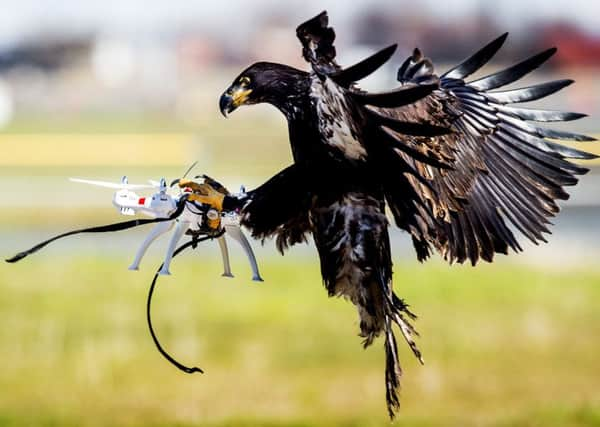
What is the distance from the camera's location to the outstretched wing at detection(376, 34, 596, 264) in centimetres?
334

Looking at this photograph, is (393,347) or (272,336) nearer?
(393,347)

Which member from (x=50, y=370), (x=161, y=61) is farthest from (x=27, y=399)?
(x=161, y=61)

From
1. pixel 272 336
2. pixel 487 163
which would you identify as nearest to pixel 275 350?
pixel 272 336

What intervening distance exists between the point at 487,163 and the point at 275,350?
7302 mm

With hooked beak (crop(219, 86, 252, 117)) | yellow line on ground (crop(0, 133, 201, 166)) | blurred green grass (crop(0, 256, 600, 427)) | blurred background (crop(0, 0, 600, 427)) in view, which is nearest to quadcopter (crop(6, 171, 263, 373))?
hooked beak (crop(219, 86, 252, 117))

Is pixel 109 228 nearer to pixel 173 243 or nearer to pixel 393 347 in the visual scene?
pixel 173 243

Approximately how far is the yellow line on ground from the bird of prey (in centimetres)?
1613

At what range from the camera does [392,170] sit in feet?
10.4

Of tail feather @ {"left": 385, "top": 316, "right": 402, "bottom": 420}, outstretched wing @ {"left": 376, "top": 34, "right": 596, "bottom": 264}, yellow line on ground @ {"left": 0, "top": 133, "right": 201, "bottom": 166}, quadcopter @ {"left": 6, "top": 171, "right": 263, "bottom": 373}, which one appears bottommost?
tail feather @ {"left": 385, "top": 316, "right": 402, "bottom": 420}

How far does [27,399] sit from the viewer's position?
998 centimetres

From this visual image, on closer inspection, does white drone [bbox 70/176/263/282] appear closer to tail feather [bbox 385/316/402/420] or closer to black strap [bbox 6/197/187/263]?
black strap [bbox 6/197/187/263]

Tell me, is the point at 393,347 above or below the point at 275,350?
below

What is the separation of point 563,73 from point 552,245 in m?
6.41

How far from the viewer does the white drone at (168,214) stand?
3.09 metres
